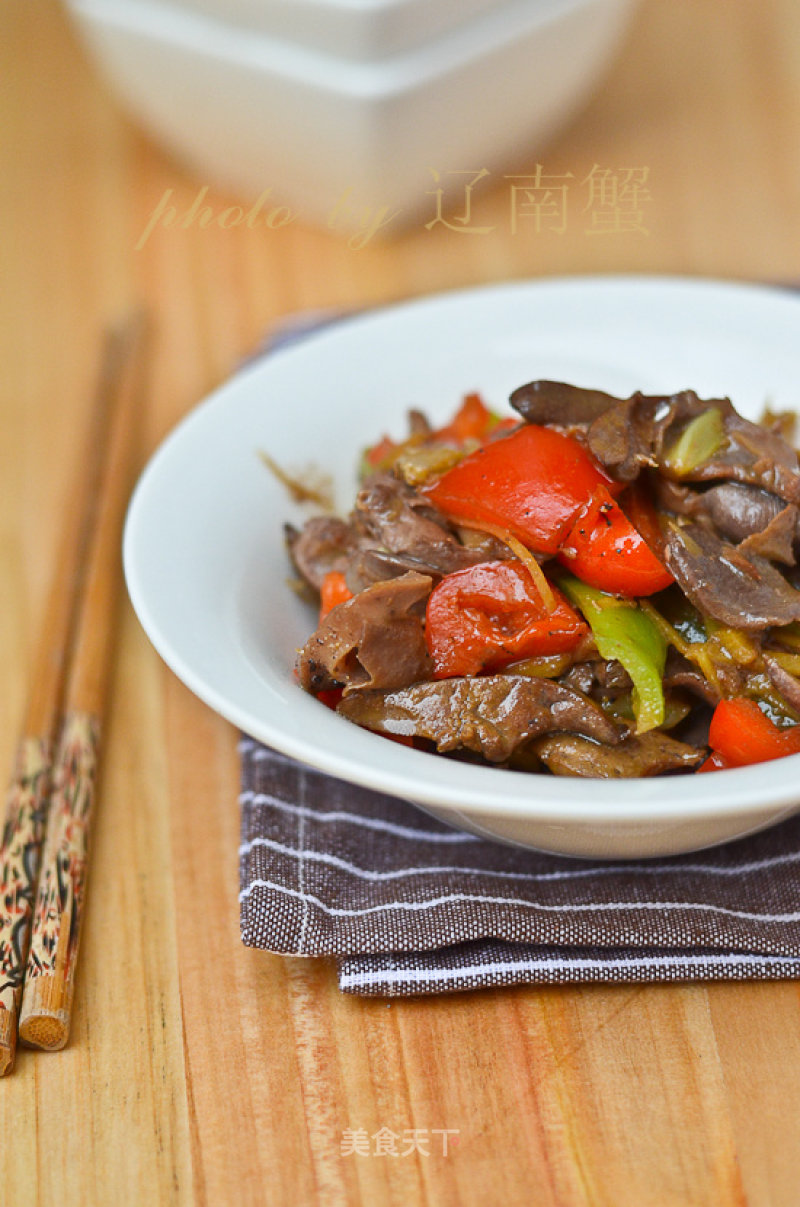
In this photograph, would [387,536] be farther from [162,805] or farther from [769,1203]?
[769,1203]

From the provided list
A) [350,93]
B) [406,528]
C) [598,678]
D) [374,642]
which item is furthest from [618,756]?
[350,93]

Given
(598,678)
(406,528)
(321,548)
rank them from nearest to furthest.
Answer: (598,678) < (406,528) < (321,548)

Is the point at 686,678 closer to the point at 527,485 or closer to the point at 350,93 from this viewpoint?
the point at 527,485

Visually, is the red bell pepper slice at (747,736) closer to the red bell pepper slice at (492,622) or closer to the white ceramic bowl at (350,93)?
the red bell pepper slice at (492,622)

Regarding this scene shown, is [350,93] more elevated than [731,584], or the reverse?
[350,93]

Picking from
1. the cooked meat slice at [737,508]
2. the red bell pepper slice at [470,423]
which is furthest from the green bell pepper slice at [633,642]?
the red bell pepper slice at [470,423]

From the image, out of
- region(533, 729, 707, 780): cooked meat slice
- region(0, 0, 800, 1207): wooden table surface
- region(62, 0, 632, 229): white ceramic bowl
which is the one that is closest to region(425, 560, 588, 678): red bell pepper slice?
region(533, 729, 707, 780): cooked meat slice

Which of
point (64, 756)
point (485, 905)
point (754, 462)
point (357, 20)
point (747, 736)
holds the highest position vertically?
point (357, 20)

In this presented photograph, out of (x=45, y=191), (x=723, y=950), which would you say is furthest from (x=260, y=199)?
(x=723, y=950)
